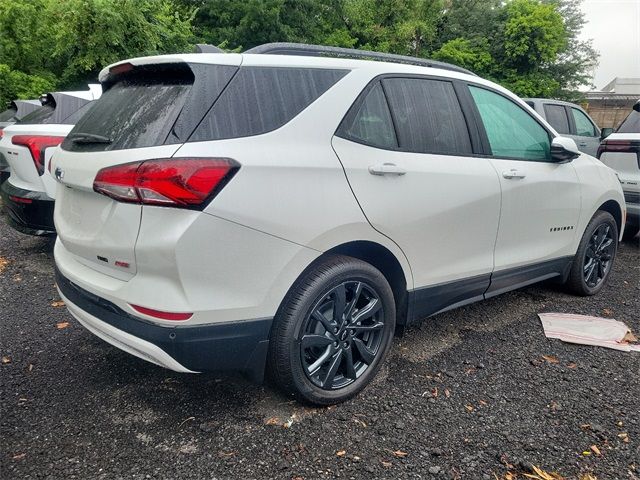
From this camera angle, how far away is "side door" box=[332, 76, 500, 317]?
2.43 m

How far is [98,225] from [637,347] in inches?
134

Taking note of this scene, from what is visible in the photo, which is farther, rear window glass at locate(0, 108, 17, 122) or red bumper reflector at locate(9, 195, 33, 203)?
rear window glass at locate(0, 108, 17, 122)

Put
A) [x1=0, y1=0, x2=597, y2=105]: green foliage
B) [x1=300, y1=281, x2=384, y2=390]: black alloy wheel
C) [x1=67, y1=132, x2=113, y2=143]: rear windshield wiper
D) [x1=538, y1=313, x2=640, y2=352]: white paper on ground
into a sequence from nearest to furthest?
[x1=67, y1=132, x2=113, y2=143]: rear windshield wiper < [x1=300, y1=281, x2=384, y2=390]: black alloy wheel < [x1=538, y1=313, x2=640, y2=352]: white paper on ground < [x1=0, y1=0, x2=597, y2=105]: green foliage

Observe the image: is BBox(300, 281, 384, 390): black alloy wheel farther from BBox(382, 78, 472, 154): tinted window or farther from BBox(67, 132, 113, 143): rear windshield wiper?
BBox(67, 132, 113, 143): rear windshield wiper

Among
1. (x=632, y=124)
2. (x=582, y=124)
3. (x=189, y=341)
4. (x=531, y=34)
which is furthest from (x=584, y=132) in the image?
(x=531, y=34)

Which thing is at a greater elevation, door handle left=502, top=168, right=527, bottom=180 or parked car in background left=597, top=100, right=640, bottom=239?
door handle left=502, top=168, right=527, bottom=180

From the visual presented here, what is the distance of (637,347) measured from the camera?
325 cm

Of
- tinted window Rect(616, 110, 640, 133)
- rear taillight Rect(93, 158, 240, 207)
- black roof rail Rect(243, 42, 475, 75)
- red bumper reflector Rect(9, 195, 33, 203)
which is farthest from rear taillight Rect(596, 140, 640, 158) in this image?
red bumper reflector Rect(9, 195, 33, 203)

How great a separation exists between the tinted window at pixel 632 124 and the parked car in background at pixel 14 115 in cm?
665

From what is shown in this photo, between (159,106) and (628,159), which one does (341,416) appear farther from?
(628,159)

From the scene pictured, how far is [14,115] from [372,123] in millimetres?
5766

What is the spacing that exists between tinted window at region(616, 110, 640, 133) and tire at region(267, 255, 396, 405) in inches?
183

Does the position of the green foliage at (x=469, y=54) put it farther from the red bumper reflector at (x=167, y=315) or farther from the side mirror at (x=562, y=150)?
the red bumper reflector at (x=167, y=315)

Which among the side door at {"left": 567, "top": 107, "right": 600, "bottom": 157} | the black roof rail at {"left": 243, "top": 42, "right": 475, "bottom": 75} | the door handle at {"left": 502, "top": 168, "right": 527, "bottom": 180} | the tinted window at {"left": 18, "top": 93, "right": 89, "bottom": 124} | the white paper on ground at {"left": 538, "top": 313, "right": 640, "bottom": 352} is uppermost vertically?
the black roof rail at {"left": 243, "top": 42, "right": 475, "bottom": 75}
